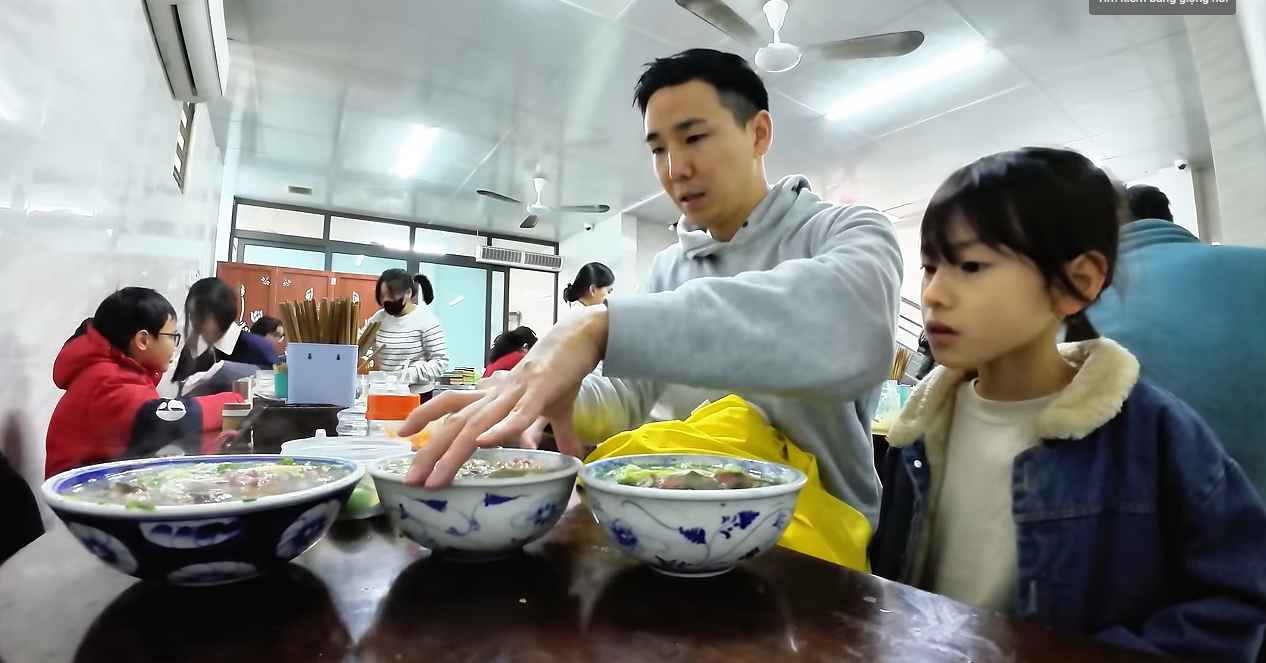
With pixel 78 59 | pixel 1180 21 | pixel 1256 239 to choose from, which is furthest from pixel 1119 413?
pixel 1180 21

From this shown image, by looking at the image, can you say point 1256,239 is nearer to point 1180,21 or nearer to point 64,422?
point 1180,21

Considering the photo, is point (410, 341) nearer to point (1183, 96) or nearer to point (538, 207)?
point (538, 207)

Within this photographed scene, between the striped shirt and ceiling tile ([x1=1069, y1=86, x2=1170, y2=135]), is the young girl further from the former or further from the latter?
ceiling tile ([x1=1069, y1=86, x2=1170, y2=135])

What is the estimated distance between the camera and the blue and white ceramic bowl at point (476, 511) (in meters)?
0.47

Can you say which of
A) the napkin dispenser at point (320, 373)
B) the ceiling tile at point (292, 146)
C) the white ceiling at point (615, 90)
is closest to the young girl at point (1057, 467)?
the napkin dispenser at point (320, 373)

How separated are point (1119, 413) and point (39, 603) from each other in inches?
41.9

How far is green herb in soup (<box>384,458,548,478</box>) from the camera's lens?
559mm

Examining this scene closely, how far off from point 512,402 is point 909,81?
15.0ft

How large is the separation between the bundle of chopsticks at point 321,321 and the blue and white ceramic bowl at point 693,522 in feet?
4.38

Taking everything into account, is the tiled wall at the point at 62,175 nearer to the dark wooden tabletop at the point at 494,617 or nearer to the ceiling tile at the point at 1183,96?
the dark wooden tabletop at the point at 494,617

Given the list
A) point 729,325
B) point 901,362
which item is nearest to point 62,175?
point 729,325

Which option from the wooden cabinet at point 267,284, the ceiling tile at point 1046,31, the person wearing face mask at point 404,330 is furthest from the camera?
the wooden cabinet at point 267,284

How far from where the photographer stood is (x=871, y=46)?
10.5 ft

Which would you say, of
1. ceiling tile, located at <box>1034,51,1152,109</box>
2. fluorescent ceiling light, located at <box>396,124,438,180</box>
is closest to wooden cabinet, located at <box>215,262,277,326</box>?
fluorescent ceiling light, located at <box>396,124,438,180</box>
